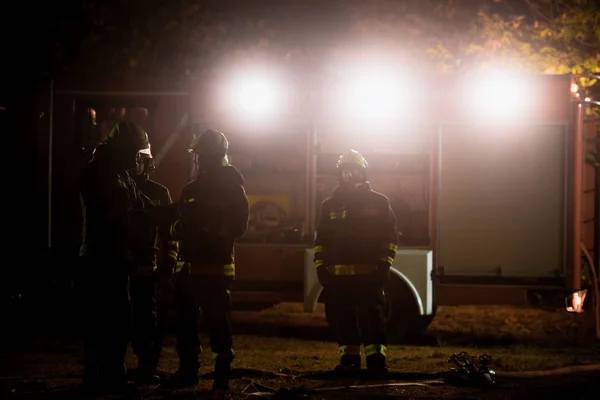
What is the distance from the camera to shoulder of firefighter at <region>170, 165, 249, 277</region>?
5.47 meters

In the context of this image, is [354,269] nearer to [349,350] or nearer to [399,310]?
[349,350]

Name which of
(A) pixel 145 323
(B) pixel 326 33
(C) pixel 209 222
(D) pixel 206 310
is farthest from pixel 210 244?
(B) pixel 326 33

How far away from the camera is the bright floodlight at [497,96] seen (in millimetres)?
7684

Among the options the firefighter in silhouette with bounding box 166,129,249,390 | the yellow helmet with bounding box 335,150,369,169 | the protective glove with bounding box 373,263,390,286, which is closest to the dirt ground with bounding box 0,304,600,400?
the firefighter in silhouette with bounding box 166,129,249,390

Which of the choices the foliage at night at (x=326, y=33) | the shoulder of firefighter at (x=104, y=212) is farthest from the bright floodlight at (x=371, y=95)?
the shoulder of firefighter at (x=104, y=212)

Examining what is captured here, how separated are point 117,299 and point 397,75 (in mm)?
3871

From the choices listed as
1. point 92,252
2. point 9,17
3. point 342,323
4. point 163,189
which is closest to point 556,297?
point 342,323

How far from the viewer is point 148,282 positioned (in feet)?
Result: 19.4

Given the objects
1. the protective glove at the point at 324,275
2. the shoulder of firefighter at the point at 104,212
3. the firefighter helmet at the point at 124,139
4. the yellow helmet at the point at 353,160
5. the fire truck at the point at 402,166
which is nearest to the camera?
the shoulder of firefighter at the point at 104,212

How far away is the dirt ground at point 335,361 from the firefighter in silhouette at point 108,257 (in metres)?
0.32

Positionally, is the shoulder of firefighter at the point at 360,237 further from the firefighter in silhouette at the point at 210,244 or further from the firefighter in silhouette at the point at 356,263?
the firefighter in silhouette at the point at 210,244

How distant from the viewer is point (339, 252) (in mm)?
6316

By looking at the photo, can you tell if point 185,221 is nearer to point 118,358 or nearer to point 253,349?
point 118,358

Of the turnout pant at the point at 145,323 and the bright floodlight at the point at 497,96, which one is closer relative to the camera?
the turnout pant at the point at 145,323
